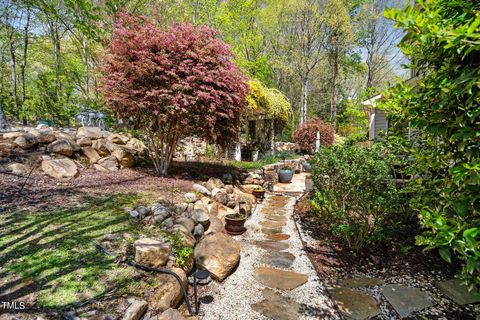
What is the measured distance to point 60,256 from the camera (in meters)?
2.34

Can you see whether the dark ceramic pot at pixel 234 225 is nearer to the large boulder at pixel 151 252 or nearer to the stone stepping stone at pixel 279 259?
the stone stepping stone at pixel 279 259

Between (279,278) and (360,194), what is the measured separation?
1.68 m

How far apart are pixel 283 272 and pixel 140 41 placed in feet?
16.3

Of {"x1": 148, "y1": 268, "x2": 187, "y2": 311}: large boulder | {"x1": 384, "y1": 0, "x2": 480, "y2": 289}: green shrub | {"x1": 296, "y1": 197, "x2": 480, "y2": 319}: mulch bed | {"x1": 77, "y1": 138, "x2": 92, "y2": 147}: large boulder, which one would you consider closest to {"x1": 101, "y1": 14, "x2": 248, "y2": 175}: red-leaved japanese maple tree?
{"x1": 77, "y1": 138, "x2": 92, "y2": 147}: large boulder

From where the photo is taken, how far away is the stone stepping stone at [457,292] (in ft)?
8.29

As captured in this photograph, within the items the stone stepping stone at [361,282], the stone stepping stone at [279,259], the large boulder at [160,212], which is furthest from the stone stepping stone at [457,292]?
the large boulder at [160,212]

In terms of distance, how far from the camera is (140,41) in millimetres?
4793

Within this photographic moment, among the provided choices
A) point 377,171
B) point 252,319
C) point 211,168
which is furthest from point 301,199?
point 252,319

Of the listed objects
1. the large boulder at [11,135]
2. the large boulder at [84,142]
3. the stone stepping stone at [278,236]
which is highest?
the large boulder at [11,135]

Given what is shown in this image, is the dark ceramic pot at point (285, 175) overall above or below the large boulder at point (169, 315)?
above

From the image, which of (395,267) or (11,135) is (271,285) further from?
(11,135)

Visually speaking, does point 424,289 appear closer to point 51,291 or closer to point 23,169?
point 51,291

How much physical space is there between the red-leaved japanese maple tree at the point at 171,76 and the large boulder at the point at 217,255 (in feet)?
8.19

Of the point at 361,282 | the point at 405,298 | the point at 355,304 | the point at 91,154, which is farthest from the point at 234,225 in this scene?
the point at 91,154
